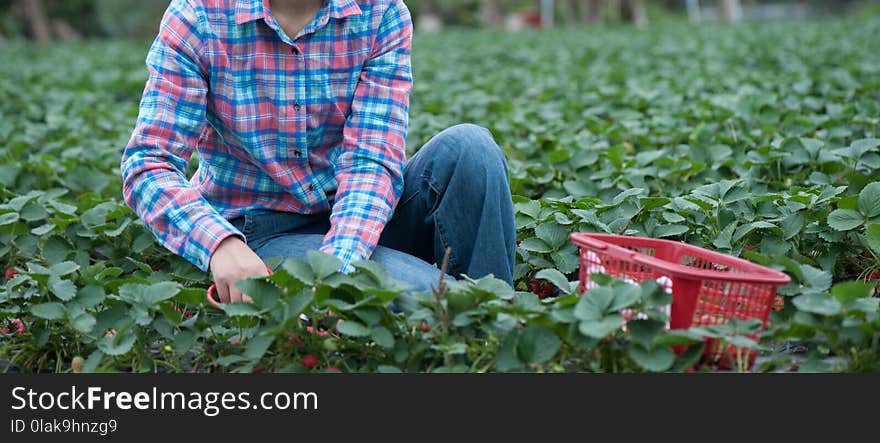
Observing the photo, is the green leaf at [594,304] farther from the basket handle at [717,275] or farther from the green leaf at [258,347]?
the green leaf at [258,347]

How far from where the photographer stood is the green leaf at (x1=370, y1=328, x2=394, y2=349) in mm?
1869

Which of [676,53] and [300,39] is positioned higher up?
[300,39]

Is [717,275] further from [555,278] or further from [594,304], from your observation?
[555,278]

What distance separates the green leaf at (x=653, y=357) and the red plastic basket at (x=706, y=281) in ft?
0.44

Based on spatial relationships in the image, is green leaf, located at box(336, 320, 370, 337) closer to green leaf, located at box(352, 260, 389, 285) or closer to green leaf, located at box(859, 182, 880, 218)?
green leaf, located at box(352, 260, 389, 285)

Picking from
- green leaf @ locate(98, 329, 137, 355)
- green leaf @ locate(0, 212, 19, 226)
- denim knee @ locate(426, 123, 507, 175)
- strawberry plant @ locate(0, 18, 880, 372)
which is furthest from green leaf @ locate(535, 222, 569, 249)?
green leaf @ locate(0, 212, 19, 226)

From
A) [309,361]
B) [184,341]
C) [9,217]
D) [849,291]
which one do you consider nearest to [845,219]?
[849,291]

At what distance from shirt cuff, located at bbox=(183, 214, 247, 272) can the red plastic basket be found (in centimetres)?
74

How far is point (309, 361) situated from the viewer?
6.51 ft

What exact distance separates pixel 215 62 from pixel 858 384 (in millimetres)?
1478

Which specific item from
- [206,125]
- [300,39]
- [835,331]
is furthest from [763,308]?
[206,125]

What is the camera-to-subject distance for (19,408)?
70.1 inches

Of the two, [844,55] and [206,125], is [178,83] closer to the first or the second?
[206,125]

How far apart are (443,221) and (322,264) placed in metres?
0.48
